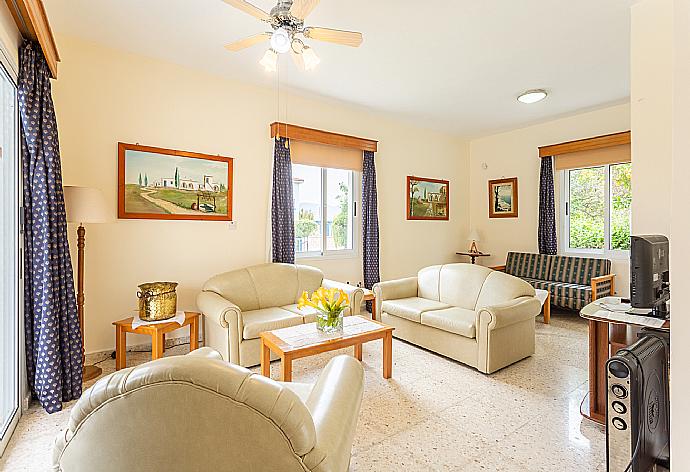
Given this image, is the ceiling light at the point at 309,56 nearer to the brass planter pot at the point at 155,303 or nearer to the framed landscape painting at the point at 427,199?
the brass planter pot at the point at 155,303

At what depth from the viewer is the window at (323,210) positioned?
15.8 ft

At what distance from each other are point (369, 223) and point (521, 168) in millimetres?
2804

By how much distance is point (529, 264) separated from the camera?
218 inches

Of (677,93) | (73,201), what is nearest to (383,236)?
(73,201)

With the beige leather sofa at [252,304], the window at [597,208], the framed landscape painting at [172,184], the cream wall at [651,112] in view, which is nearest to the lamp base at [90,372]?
the beige leather sofa at [252,304]

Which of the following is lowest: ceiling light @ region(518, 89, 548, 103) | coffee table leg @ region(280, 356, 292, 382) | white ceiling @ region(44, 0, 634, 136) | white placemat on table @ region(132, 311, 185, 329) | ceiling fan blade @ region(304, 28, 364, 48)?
coffee table leg @ region(280, 356, 292, 382)

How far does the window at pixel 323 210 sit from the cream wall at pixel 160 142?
30 cm

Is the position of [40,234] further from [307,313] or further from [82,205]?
[307,313]

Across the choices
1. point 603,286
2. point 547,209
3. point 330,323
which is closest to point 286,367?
point 330,323

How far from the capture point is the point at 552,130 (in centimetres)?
553

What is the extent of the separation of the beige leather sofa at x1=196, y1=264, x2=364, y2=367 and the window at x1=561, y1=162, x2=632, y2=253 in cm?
372

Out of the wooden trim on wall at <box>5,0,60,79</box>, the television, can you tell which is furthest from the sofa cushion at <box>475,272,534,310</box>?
the wooden trim on wall at <box>5,0,60,79</box>

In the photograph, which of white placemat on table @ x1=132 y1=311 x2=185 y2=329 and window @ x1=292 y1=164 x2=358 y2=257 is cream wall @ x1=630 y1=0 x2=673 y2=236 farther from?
white placemat on table @ x1=132 y1=311 x2=185 y2=329

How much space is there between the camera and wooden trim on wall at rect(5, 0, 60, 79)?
201 cm
